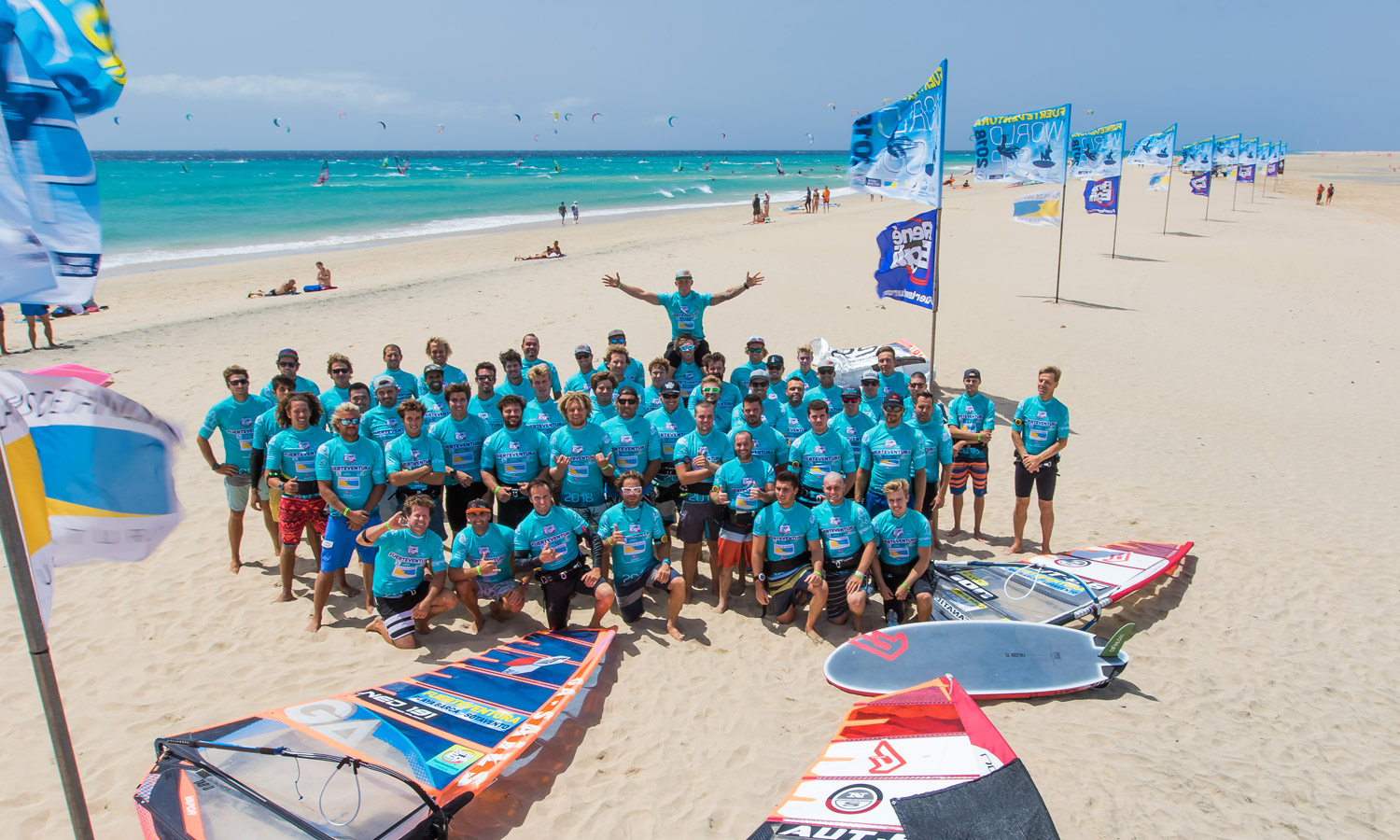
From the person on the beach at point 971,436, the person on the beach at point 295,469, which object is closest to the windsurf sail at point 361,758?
the person on the beach at point 295,469

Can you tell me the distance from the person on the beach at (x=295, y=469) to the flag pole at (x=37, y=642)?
398 centimetres

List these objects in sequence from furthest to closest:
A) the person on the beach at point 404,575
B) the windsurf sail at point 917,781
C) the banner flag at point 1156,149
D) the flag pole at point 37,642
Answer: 1. the banner flag at point 1156,149
2. the person on the beach at point 404,575
3. the windsurf sail at point 917,781
4. the flag pole at point 37,642

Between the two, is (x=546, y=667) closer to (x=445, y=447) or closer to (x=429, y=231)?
(x=445, y=447)

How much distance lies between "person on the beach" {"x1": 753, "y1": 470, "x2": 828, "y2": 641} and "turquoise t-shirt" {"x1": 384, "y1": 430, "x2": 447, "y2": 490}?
2.89 metres

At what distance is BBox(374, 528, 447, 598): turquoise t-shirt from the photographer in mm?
6117

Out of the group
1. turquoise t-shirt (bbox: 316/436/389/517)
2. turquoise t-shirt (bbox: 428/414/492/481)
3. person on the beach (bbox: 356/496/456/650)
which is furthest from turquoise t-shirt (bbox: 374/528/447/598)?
turquoise t-shirt (bbox: 428/414/492/481)

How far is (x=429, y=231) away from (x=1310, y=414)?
38522 mm

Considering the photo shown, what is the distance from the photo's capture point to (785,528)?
21.2 feet

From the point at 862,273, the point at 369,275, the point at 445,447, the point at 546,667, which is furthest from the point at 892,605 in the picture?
the point at 369,275

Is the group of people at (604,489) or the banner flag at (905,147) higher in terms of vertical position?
the banner flag at (905,147)

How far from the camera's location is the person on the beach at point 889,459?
6957 millimetres

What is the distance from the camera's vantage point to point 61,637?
6.22m

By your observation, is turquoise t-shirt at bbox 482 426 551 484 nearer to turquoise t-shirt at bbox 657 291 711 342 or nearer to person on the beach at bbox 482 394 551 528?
person on the beach at bbox 482 394 551 528

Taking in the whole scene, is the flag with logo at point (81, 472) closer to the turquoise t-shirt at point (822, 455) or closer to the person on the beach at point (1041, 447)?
the turquoise t-shirt at point (822, 455)
